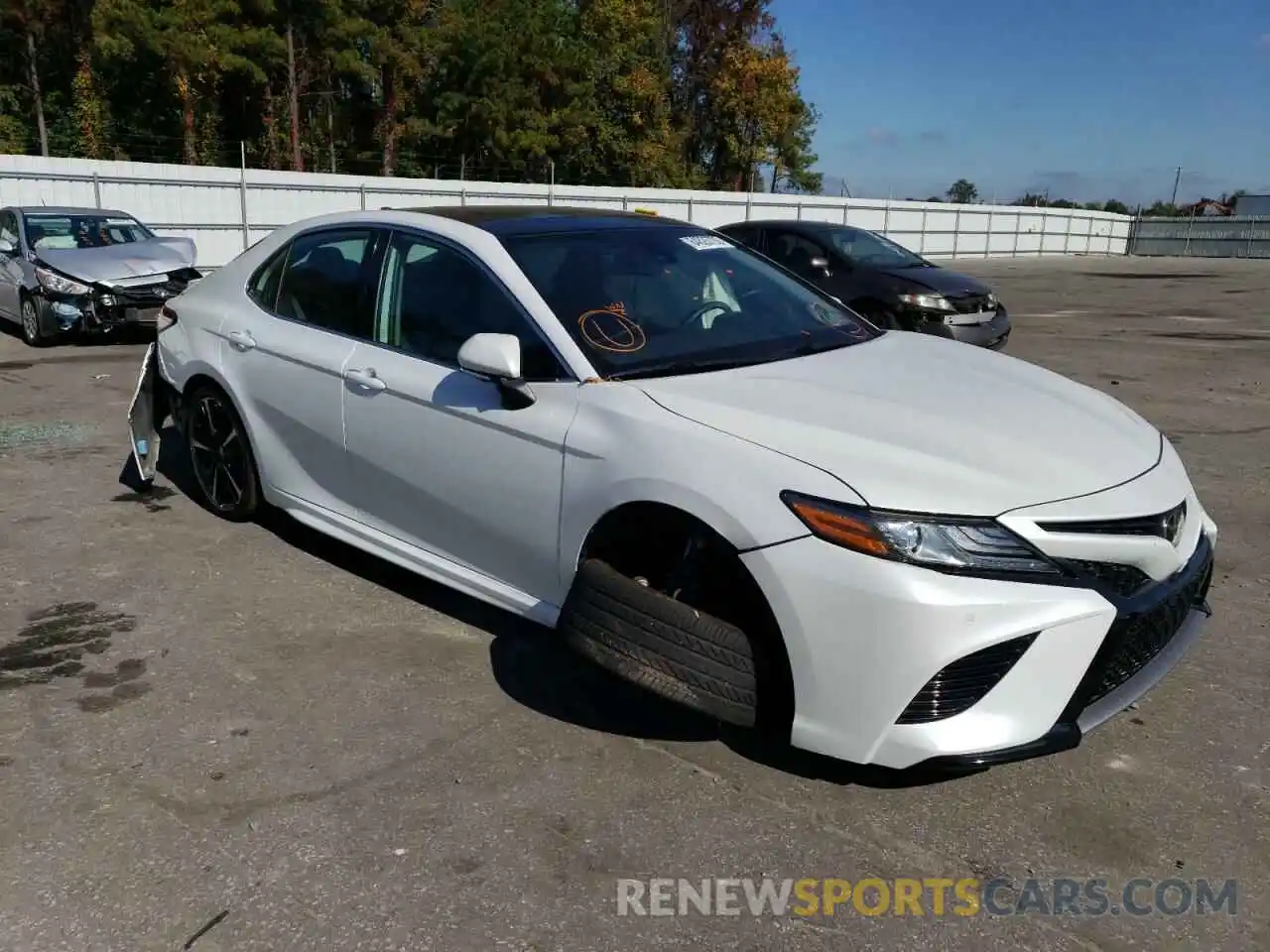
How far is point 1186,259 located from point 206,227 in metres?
37.0

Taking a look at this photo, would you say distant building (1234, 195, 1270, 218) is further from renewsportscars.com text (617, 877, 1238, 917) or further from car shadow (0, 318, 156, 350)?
renewsportscars.com text (617, 877, 1238, 917)

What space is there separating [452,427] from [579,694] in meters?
0.98

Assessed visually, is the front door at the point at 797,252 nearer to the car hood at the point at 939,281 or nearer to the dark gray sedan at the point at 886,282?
the dark gray sedan at the point at 886,282

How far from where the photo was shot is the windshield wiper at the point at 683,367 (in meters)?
3.13

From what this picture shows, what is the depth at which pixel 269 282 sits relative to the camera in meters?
4.57

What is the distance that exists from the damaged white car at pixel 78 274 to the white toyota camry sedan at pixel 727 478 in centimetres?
750

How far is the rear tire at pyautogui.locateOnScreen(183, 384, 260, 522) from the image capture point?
15.3 feet

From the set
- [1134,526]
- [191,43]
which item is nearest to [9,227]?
[1134,526]

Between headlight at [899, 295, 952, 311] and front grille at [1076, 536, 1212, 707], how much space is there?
7308mm

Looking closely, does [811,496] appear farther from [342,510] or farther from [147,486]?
[147,486]

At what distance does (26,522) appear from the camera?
5.01 m

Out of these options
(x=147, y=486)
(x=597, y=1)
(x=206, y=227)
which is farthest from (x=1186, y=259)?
(x=147, y=486)

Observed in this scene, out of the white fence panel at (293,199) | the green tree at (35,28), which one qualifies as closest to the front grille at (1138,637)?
the white fence panel at (293,199)

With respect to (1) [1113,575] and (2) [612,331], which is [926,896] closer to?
(1) [1113,575]
